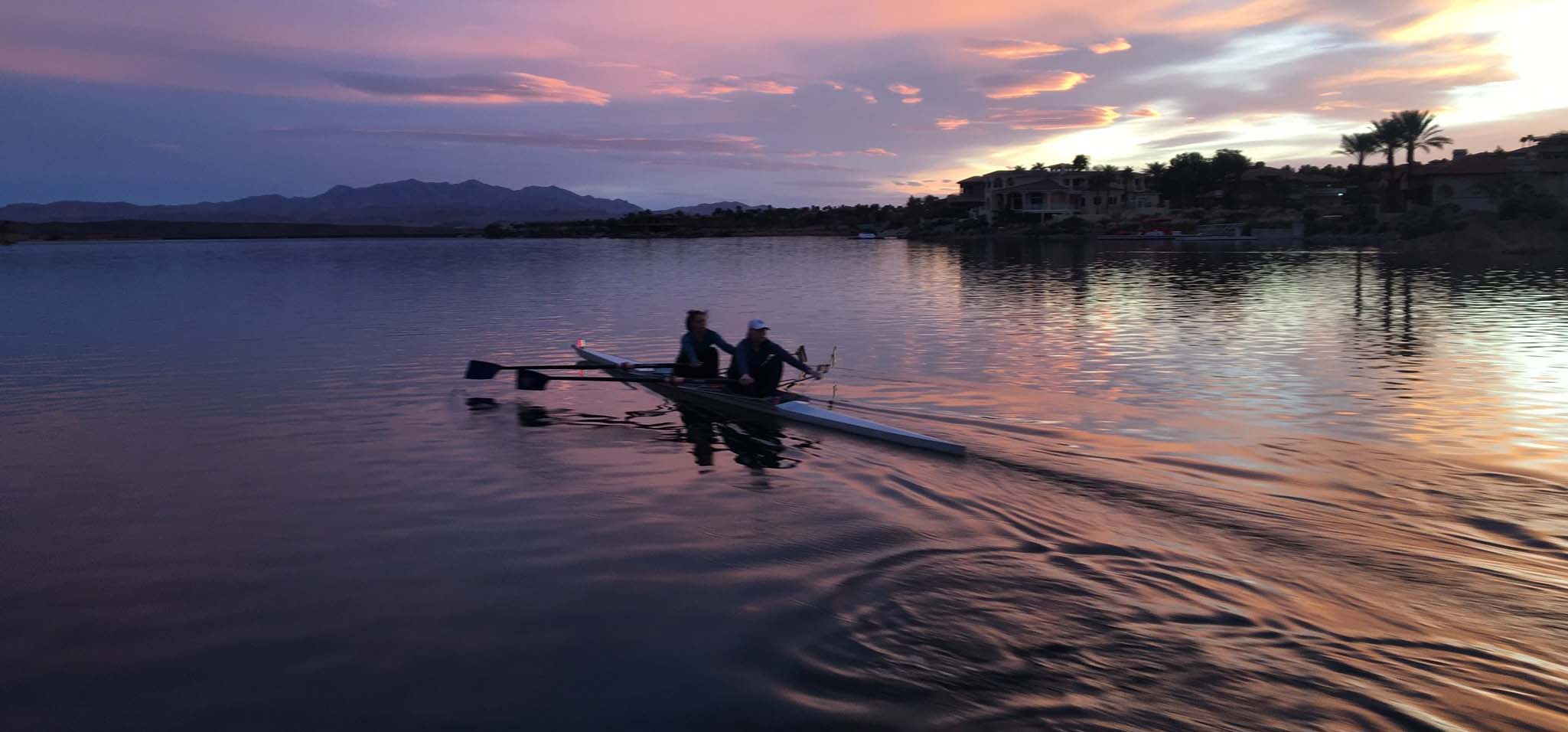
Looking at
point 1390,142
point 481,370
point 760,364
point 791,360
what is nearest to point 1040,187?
point 1390,142

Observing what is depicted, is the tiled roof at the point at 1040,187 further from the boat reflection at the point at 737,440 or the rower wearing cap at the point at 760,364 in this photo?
the rower wearing cap at the point at 760,364

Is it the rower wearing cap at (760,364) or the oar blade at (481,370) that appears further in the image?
the oar blade at (481,370)

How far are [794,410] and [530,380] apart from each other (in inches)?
251

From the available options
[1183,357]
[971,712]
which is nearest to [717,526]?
[971,712]

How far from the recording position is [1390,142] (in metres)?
85.7

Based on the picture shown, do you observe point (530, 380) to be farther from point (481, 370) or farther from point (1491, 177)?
point (1491, 177)

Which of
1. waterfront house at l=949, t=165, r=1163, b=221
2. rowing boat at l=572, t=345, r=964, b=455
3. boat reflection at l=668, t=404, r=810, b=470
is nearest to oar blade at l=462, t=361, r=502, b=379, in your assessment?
rowing boat at l=572, t=345, r=964, b=455

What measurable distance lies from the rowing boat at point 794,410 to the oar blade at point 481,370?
2462 mm

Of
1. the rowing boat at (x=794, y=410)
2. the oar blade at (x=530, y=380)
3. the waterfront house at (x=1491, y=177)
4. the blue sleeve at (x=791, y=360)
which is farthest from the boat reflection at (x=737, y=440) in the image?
the waterfront house at (x=1491, y=177)

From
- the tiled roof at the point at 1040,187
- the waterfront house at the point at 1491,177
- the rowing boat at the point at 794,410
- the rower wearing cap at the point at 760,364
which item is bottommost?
the rowing boat at the point at 794,410

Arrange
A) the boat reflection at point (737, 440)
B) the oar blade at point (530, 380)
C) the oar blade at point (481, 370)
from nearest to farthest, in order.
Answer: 1. the boat reflection at point (737, 440)
2. the oar blade at point (530, 380)
3. the oar blade at point (481, 370)

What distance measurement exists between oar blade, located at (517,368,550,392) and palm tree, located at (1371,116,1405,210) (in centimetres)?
9201

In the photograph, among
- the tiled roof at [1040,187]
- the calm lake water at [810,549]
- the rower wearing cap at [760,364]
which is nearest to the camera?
the calm lake water at [810,549]

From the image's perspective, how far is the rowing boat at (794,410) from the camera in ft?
41.6
